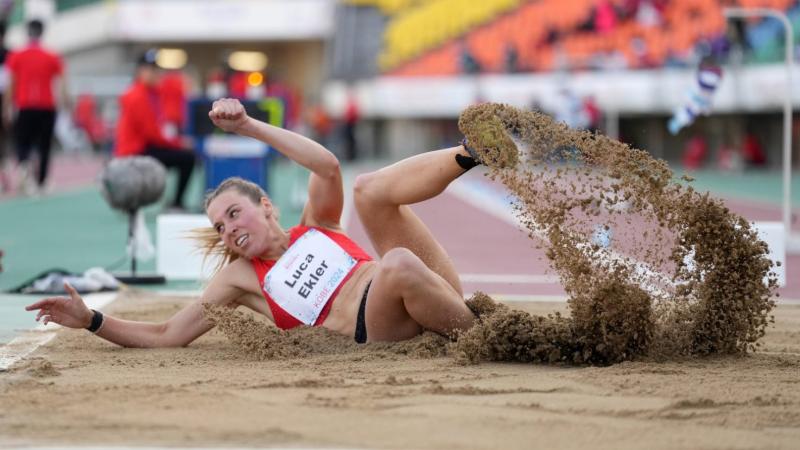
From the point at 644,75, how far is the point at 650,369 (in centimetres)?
2428

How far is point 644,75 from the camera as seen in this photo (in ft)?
94.5

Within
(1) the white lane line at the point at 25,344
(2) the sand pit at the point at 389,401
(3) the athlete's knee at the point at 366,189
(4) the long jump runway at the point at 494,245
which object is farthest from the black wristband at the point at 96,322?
(4) the long jump runway at the point at 494,245

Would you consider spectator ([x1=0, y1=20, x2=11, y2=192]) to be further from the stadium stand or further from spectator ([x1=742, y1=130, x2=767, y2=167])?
spectator ([x1=742, y1=130, x2=767, y2=167])

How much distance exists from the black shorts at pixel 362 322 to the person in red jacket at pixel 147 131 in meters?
9.21

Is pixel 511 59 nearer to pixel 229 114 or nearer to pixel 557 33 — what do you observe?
pixel 557 33

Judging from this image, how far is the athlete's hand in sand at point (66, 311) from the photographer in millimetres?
5641

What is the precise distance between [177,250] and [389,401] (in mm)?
4817

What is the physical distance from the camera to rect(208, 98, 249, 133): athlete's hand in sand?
18.1 feet

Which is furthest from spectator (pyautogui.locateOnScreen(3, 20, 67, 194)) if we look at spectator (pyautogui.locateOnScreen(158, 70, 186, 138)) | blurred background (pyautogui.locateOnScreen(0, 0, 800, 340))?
spectator (pyautogui.locateOnScreen(158, 70, 186, 138))

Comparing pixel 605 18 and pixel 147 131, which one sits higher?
pixel 605 18

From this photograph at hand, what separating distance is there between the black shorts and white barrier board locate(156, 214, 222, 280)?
345cm

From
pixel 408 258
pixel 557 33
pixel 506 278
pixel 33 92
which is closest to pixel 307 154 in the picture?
pixel 408 258

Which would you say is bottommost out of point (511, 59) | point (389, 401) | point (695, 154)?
point (389, 401)

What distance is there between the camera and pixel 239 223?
5754mm
